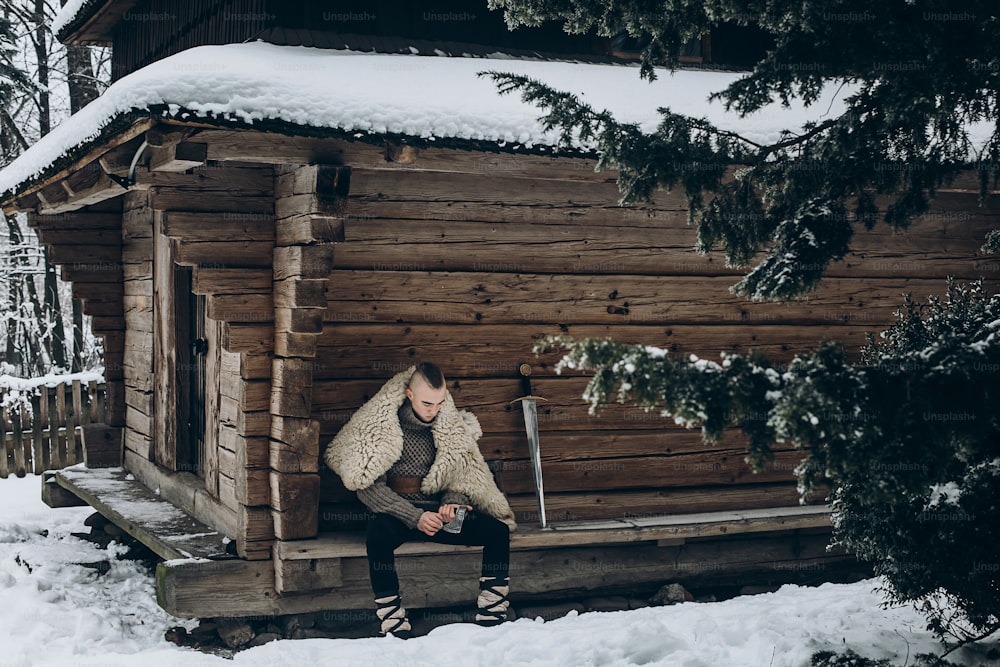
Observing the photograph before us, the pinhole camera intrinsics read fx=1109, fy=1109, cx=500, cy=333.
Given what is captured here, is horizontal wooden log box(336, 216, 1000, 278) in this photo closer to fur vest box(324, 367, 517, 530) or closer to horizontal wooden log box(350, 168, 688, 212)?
horizontal wooden log box(350, 168, 688, 212)

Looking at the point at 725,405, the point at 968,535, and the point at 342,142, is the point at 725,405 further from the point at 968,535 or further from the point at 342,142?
the point at 342,142

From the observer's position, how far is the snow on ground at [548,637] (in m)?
5.97

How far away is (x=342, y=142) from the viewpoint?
6.54m

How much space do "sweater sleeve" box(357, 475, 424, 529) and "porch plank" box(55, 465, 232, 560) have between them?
110cm

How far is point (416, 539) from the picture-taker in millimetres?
7008

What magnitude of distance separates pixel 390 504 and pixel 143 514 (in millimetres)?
2857

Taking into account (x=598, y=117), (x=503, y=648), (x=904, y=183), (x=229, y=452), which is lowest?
(x=503, y=648)

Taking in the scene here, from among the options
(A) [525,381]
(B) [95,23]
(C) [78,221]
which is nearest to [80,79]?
(B) [95,23]

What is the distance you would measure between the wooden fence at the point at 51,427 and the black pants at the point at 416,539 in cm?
765

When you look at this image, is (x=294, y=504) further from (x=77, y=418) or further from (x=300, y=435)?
(x=77, y=418)

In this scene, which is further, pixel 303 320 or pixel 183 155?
pixel 303 320

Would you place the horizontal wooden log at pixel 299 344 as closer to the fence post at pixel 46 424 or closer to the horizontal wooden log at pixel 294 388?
the horizontal wooden log at pixel 294 388

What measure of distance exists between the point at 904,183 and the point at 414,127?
9.02 ft

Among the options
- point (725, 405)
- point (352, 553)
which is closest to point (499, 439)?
point (352, 553)
